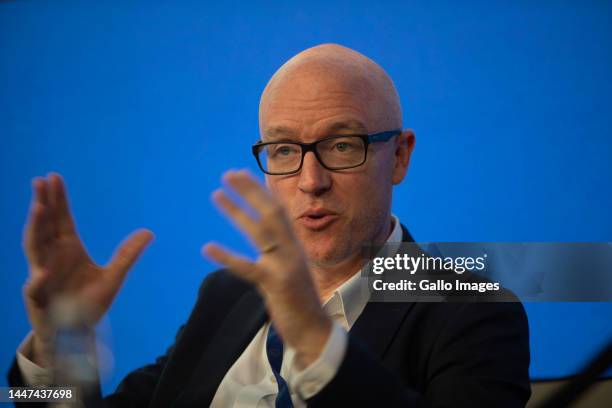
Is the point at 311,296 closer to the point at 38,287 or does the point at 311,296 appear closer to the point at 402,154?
the point at 38,287

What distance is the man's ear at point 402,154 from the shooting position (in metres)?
1.59

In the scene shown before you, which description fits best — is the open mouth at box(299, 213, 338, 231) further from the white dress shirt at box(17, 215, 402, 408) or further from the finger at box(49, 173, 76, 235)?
the finger at box(49, 173, 76, 235)

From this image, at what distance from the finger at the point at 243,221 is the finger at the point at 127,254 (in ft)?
0.98

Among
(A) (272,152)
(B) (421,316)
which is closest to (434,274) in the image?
(B) (421,316)

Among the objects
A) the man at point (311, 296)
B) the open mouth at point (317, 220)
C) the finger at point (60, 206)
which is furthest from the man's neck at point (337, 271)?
the finger at point (60, 206)

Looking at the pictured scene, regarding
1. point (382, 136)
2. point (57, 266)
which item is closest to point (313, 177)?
point (382, 136)

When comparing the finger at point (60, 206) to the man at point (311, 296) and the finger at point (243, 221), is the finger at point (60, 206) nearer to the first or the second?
the man at point (311, 296)

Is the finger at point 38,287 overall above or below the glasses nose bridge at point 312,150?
below

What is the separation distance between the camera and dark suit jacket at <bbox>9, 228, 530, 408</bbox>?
102cm

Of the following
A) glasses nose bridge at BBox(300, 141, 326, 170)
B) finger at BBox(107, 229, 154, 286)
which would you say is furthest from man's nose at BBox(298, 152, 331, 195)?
finger at BBox(107, 229, 154, 286)

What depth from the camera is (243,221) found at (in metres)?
0.90

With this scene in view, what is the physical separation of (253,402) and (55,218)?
527 mm

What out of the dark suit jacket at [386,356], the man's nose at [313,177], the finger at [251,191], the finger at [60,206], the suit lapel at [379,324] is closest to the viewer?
the finger at [251,191]

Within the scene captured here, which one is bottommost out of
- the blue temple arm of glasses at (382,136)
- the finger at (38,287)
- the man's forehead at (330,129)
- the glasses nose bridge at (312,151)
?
the finger at (38,287)
